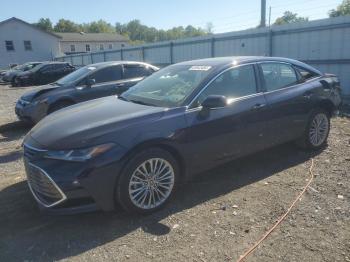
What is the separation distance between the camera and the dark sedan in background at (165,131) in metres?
3.53

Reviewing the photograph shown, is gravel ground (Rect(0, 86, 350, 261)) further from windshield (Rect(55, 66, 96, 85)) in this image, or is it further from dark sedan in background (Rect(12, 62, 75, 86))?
dark sedan in background (Rect(12, 62, 75, 86))

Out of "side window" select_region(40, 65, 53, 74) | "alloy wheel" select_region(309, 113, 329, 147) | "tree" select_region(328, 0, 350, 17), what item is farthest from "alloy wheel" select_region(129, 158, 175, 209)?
"tree" select_region(328, 0, 350, 17)

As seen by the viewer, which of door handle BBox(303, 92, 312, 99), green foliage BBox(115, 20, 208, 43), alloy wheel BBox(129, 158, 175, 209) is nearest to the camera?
alloy wheel BBox(129, 158, 175, 209)

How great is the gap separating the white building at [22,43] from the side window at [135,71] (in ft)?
141

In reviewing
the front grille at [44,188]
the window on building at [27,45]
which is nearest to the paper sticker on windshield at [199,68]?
the front grille at [44,188]

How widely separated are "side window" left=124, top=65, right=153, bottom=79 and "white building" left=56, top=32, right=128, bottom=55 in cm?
5141

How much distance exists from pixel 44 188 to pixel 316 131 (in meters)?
4.32

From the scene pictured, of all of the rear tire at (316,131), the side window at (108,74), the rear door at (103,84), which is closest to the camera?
the rear tire at (316,131)

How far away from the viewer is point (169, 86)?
4.72 meters

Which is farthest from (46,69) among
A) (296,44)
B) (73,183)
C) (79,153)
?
(73,183)

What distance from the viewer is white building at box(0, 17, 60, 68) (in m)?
46.1

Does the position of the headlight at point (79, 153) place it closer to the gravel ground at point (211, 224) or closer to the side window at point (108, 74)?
the gravel ground at point (211, 224)

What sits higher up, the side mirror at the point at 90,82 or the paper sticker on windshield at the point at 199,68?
the paper sticker on windshield at the point at 199,68

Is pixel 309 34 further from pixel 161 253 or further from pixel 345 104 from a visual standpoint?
pixel 161 253
